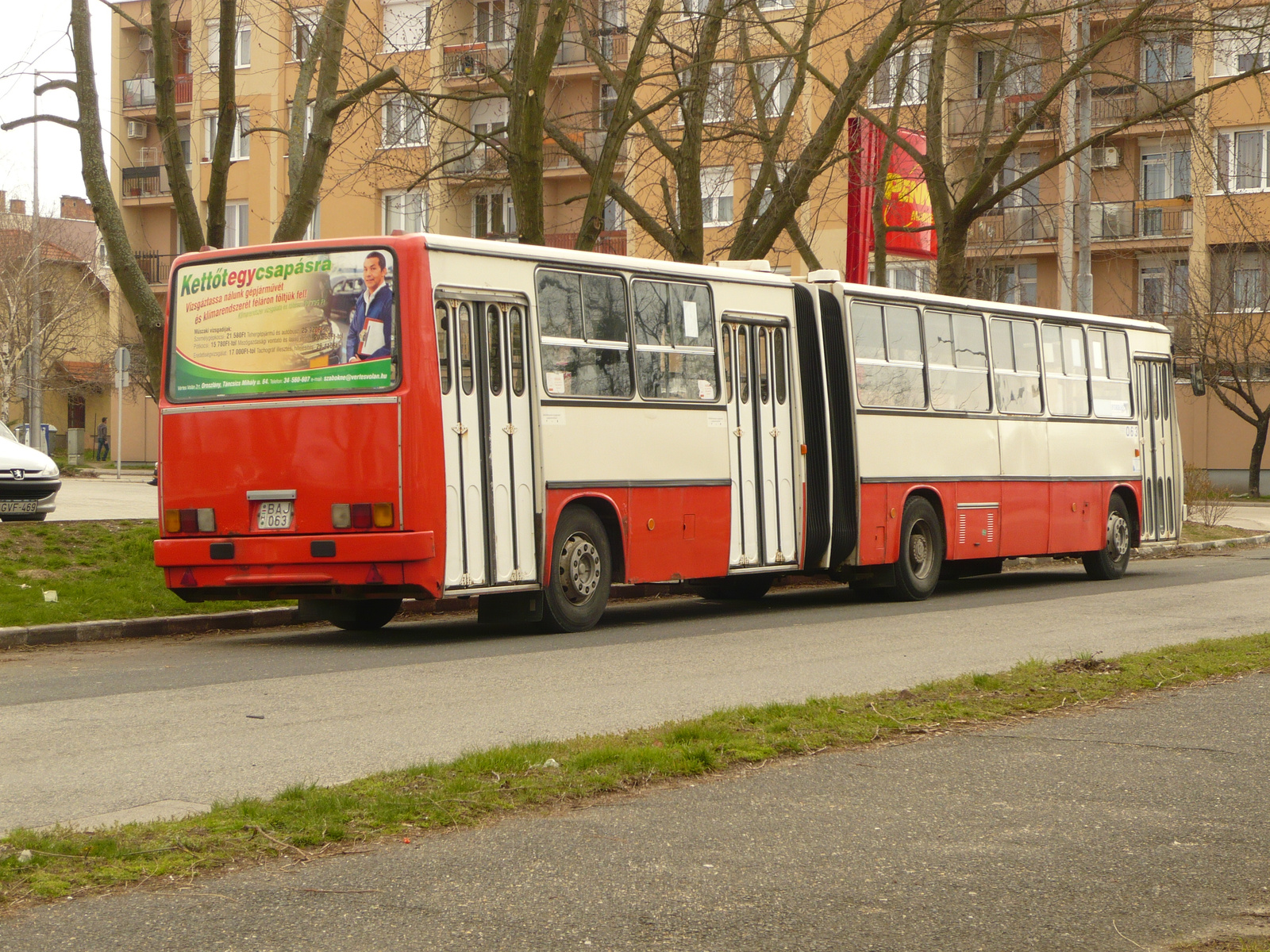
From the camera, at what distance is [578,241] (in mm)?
19312

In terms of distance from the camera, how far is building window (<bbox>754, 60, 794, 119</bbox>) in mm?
23931

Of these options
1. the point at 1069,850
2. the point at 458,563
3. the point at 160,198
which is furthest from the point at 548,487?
the point at 160,198

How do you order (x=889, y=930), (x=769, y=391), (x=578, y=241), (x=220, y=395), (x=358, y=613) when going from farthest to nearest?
(x=578, y=241) < (x=769, y=391) < (x=358, y=613) < (x=220, y=395) < (x=889, y=930)

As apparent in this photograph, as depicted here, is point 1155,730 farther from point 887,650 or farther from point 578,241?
point 578,241

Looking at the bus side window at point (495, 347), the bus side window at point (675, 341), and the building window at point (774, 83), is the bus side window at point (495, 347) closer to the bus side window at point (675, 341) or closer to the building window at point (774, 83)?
the bus side window at point (675, 341)

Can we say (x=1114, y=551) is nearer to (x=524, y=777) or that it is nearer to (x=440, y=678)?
(x=440, y=678)

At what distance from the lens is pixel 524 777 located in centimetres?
670

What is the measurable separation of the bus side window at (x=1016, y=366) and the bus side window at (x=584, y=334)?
6290 mm

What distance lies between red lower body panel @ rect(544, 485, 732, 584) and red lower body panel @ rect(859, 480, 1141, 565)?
203cm

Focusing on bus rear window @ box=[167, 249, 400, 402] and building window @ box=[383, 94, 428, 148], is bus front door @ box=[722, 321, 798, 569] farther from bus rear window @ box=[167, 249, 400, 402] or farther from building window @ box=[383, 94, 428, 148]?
building window @ box=[383, 94, 428, 148]

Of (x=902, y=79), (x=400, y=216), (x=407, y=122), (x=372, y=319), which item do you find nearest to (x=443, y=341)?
(x=372, y=319)

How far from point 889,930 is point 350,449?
845 cm

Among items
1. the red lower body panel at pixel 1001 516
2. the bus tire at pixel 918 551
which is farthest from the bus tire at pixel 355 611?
the bus tire at pixel 918 551

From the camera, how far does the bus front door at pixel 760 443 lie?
51.2ft
